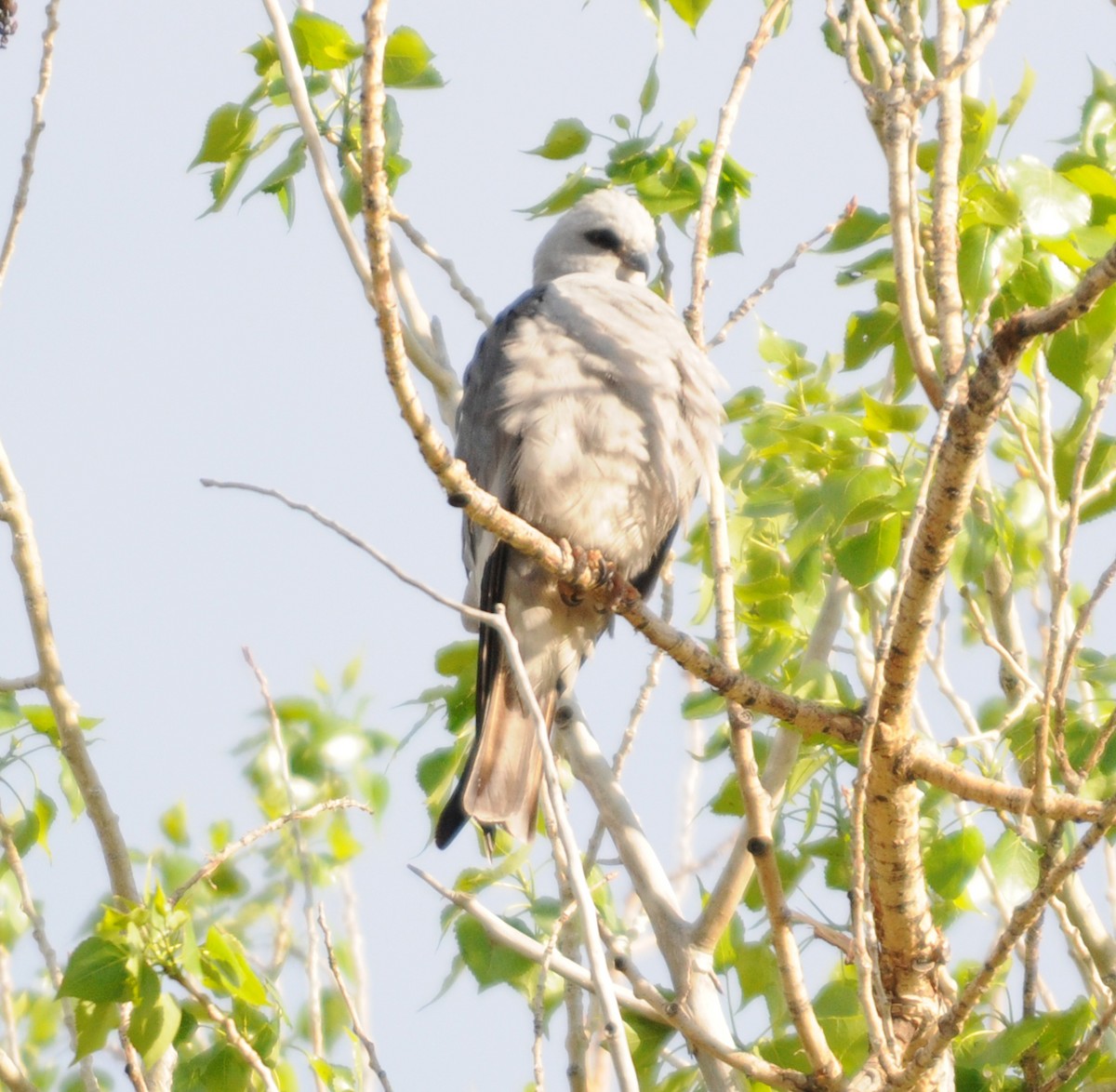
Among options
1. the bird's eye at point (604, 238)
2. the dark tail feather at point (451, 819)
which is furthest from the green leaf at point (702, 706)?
the bird's eye at point (604, 238)

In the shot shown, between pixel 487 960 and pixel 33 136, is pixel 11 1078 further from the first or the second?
pixel 33 136

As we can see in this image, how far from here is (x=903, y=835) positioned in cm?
249

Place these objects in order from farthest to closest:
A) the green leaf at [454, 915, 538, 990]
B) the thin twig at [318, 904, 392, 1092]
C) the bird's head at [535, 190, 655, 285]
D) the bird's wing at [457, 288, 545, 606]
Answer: the bird's head at [535, 190, 655, 285] < the bird's wing at [457, 288, 545, 606] < the green leaf at [454, 915, 538, 990] < the thin twig at [318, 904, 392, 1092]

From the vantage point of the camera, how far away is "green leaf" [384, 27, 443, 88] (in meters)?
3.25

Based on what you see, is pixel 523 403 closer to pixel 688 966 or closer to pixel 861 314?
pixel 861 314

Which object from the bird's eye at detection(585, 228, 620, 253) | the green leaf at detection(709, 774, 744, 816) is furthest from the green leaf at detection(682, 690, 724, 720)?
the bird's eye at detection(585, 228, 620, 253)

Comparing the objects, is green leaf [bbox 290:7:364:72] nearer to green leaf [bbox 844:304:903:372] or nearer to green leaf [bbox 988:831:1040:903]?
green leaf [bbox 844:304:903:372]

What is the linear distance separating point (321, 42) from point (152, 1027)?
197 cm

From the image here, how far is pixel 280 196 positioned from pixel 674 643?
1617mm

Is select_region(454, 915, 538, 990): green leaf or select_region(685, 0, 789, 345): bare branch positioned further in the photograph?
select_region(454, 915, 538, 990): green leaf

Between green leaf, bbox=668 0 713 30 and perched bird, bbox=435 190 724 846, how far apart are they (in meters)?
0.86

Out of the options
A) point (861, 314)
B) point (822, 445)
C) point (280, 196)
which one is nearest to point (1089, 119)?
point (861, 314)

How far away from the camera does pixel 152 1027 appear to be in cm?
250

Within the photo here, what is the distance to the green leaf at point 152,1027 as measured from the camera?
250 cm
